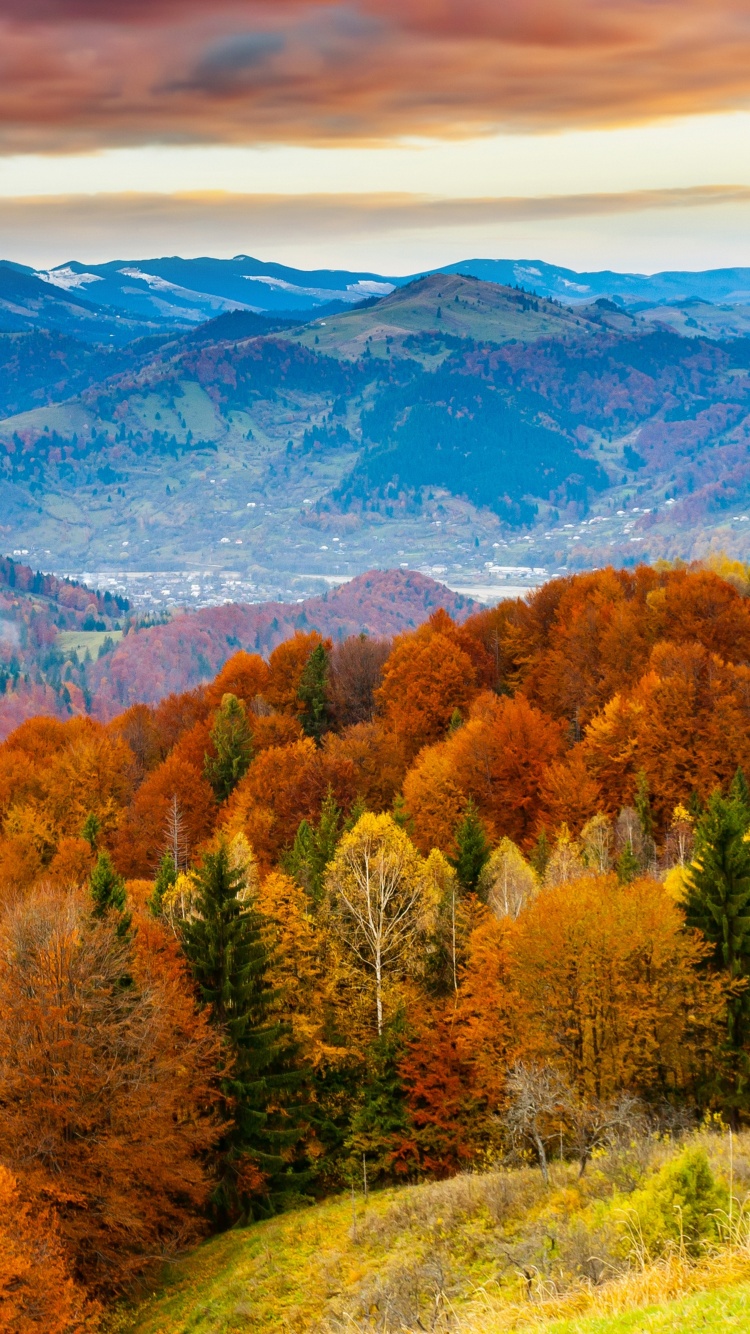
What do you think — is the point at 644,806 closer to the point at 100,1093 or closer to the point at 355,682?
the point at 355,682

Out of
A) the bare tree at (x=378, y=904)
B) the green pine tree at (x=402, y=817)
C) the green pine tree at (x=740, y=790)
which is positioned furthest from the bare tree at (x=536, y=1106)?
the green pine tree at (x=740, y=790)

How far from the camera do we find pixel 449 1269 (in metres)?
30.6

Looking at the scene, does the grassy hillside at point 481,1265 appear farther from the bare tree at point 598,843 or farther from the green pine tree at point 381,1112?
the bare tree at point 598,843

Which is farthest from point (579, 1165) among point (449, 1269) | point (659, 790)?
point (659, 790)

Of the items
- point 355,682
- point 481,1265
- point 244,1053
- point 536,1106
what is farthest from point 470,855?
point 355,682

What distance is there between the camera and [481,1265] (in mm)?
30734

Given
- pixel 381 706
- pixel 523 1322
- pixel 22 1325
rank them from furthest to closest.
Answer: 1. pixel 381 706
2. pixel 22 1325
3. pixel 523 1322

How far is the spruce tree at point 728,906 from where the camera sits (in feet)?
146

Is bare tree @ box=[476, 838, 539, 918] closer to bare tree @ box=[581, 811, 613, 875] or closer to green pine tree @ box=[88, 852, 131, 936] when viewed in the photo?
bare tree @ box=[581, 811, 613, 875]

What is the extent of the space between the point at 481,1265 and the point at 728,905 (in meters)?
18.3

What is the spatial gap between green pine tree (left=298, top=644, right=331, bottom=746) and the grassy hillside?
77.0 metres

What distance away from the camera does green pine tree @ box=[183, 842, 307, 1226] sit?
43.9m

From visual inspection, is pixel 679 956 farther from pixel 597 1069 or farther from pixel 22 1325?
pixel 22 1325

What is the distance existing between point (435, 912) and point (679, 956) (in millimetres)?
11974
